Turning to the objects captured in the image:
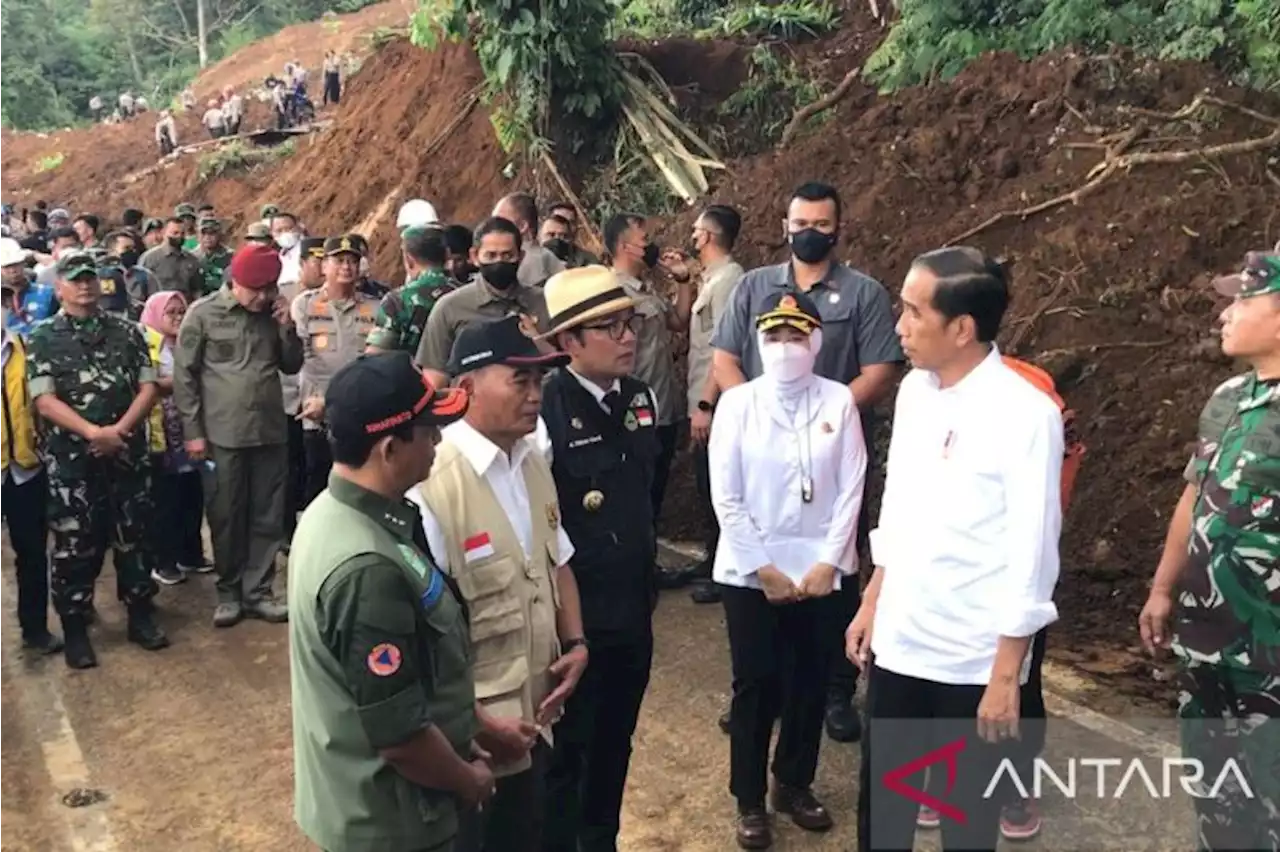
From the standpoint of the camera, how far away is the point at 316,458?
7.43 m

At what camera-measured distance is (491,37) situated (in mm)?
13047

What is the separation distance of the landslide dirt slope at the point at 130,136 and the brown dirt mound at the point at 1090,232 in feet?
69.3

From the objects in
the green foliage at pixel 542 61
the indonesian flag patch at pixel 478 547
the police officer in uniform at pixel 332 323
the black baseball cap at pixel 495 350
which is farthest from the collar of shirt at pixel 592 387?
the green foliage at pixel 542 61

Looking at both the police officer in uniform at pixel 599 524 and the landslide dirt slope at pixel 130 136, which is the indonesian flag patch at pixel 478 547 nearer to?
the police officer in uniform at pixel 599 524

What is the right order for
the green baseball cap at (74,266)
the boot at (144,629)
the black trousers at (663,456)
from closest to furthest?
the green baseball cap at (74,266)
the boot at (144,629)
the black trousers at (663,456)

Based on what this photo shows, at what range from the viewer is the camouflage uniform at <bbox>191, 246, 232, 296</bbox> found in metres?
9.90

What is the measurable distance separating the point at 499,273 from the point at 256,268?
5.09ft

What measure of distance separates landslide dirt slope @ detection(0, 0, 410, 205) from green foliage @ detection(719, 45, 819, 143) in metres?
18.0

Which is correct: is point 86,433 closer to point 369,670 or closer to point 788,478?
point 788,478

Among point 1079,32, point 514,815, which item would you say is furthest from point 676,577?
point 1079,32

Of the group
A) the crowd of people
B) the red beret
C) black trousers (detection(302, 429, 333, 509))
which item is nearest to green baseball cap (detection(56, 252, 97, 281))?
the red beret

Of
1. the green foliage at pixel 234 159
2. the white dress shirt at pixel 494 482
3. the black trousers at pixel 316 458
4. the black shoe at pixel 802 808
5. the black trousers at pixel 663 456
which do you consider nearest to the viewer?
the white dress shirt at pixel 494 482

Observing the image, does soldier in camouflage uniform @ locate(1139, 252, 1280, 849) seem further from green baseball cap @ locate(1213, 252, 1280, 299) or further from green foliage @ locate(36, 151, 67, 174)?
green foliage @ locate(36, 151, 67, 174)

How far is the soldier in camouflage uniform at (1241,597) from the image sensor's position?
10.2 feet
